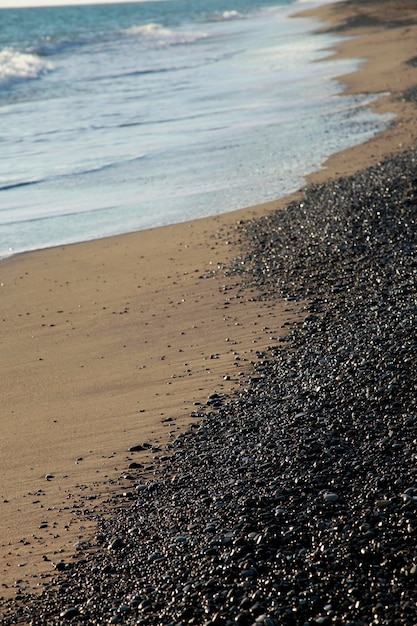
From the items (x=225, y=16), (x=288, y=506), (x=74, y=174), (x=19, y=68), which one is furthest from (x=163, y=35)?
(x=288, y=506)

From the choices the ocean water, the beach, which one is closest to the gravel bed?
the beach

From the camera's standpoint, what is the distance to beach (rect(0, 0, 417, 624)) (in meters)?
4.79

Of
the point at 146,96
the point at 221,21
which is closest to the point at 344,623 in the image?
the point at 146,96

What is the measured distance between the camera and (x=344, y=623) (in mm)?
3566

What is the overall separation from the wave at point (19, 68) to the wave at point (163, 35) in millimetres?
9259

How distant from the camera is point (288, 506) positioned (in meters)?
4.43

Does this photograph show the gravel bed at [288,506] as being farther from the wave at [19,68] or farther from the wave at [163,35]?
the wave at [163,35]

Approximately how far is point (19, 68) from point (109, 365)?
28.7m

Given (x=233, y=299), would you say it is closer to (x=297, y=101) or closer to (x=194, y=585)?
(x=194, y=585)

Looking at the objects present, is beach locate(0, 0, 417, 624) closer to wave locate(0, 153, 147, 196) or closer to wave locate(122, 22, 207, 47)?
wave locate(0, 153, 147, 196)

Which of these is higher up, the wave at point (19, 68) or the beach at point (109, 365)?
the wave at point (19, 68)

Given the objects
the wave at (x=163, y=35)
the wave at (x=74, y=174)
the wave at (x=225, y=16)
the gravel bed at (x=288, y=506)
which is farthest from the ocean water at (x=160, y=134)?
the wave at (x=225, y=16)

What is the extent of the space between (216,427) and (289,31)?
136 ft

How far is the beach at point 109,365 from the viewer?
189 inches
